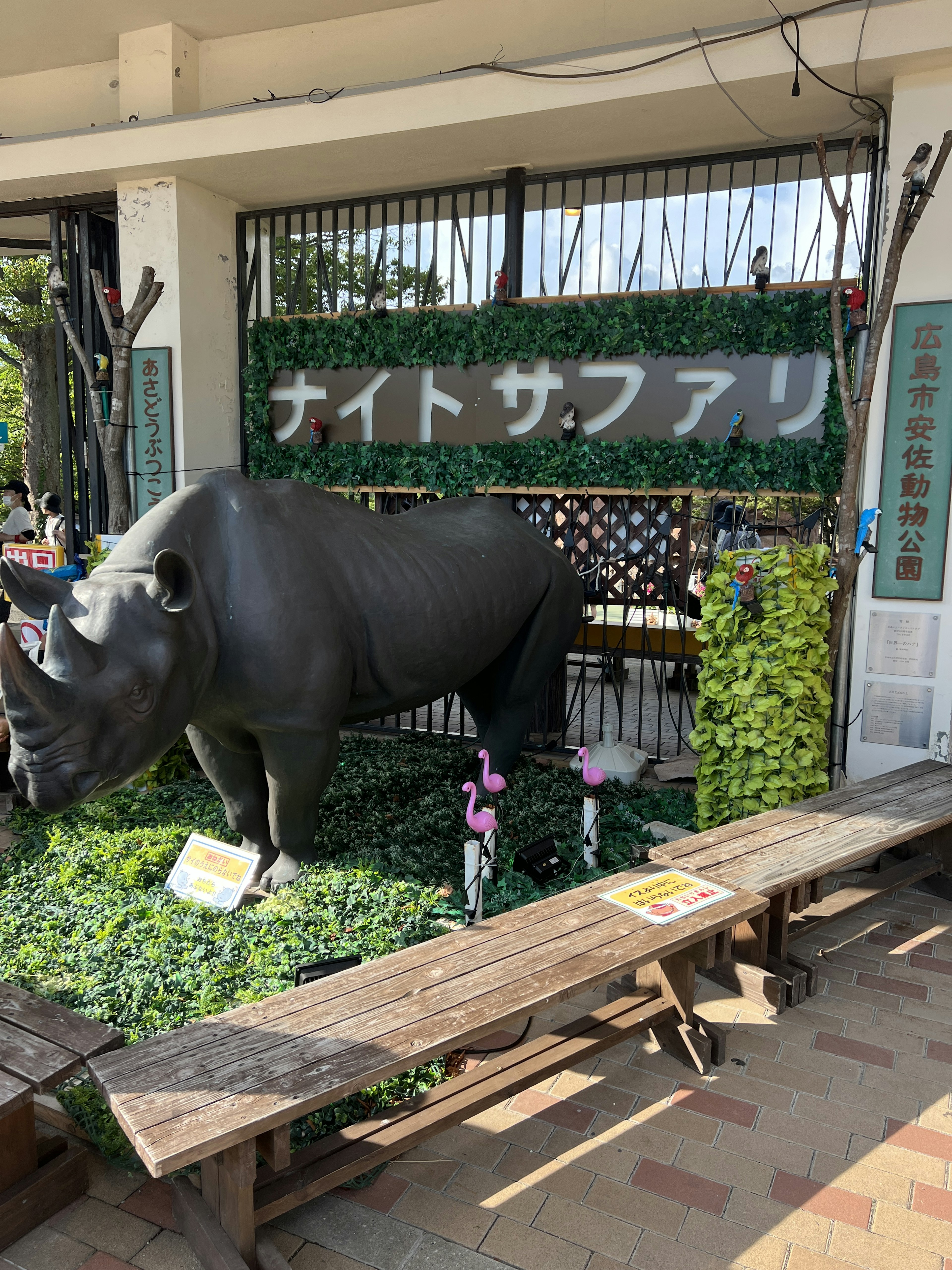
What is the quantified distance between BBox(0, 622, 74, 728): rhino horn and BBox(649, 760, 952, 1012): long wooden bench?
2144mm

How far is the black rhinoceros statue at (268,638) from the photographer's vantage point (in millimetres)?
2766

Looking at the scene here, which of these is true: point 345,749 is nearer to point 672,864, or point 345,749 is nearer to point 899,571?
point 672,864

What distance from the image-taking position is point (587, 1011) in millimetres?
3242

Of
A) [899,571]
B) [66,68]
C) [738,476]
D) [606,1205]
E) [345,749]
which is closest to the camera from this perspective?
[606,1205]

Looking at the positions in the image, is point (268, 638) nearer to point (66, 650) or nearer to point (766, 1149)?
point (66, 650)

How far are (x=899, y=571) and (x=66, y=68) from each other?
718 centimetres

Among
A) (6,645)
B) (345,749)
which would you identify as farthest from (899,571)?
(6,645)

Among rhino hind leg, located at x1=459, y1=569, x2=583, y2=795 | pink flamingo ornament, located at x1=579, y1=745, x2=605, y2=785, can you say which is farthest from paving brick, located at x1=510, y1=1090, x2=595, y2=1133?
rhino hind leg, located at x1=459, y1=569, x2=583, y2=795

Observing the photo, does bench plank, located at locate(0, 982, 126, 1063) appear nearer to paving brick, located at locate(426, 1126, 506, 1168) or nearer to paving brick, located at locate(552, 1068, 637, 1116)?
paving brick, located at locate(426, 1126, 506, 1168)

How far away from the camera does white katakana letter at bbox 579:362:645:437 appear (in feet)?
18.9

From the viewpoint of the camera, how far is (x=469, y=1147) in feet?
8.27

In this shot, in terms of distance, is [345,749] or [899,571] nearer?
[899,571]

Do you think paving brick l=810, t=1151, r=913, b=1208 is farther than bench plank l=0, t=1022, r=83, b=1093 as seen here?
Yes

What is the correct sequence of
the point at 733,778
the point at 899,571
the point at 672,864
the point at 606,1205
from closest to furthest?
1. the point at 606,1205
2. the point at 672,864
3. the point at 733,778
4. the point at 899,571
